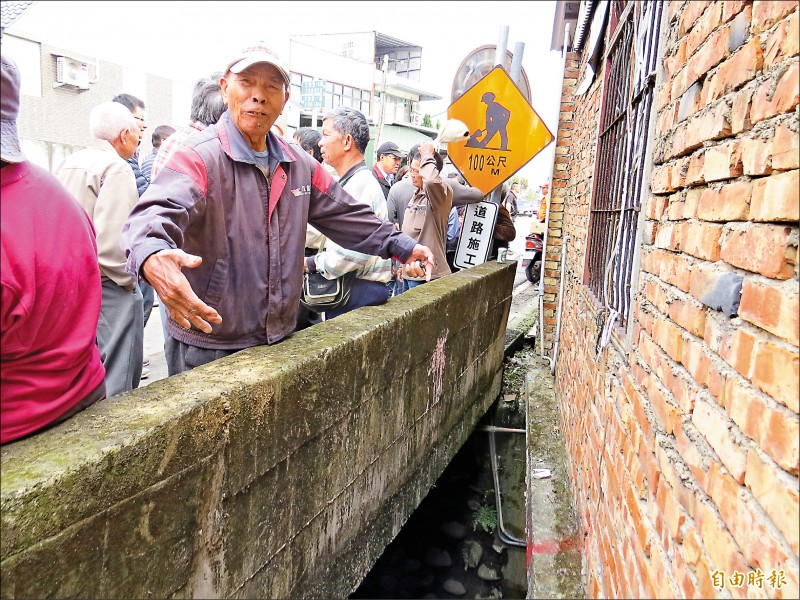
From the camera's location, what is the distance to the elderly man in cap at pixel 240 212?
2.11 metres

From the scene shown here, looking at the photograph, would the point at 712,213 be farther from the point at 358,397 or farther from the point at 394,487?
the point at 394,487

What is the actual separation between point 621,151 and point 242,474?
2.38 metres

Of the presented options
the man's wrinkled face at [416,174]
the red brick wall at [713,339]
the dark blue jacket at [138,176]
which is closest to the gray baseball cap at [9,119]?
the red brick wall at [713,339]

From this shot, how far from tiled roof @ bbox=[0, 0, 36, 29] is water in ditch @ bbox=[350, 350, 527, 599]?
3.46m

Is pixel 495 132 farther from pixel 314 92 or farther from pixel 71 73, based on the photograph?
pixel 314 92

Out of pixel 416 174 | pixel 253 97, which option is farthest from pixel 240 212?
pixel 416 174

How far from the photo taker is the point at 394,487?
3.34 m

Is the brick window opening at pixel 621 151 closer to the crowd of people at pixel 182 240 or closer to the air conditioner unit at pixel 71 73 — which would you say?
the crowd of people at pixel 182 240

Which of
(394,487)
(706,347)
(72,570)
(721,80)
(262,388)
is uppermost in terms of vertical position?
(721,80)

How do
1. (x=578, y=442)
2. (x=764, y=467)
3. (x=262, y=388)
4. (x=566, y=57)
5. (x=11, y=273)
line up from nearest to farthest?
(x=764, y=467), (x=11, y=273), (x=262, y=388), (x=578, y=442), (x=566, y=57)

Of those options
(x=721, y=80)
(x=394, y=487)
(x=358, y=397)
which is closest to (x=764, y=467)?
(x=721, y=80)

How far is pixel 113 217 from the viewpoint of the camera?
311 cm

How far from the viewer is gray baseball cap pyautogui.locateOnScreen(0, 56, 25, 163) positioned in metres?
1.15

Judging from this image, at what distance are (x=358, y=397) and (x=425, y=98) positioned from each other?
108 feet
